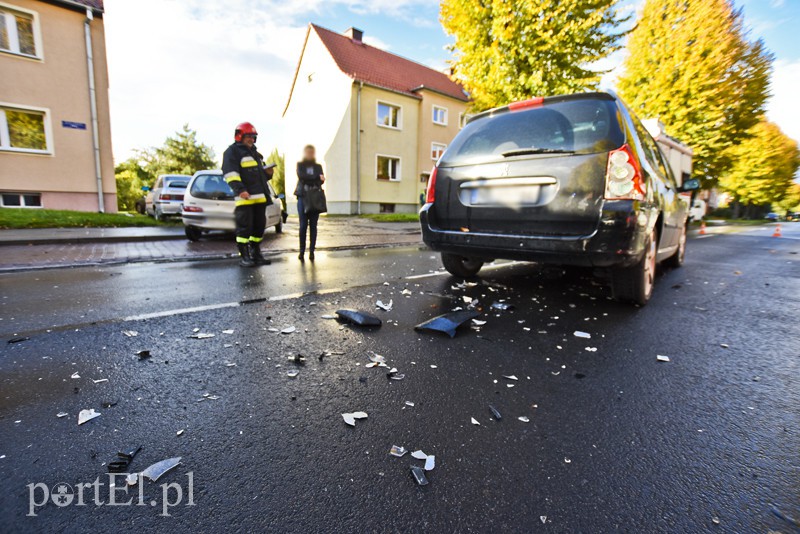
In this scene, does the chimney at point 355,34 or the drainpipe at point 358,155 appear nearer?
the drainpipe at point 358,155

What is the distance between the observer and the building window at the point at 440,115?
25730mm

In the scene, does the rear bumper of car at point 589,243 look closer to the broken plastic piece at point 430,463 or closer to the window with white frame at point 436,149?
the broken plastic piece at point 430,463

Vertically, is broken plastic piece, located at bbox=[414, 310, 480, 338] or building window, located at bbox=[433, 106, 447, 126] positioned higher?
building window, located at bbox=[433, 106, 447, 126]

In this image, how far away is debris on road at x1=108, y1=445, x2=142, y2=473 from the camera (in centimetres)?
138

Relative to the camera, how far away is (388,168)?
2409cm

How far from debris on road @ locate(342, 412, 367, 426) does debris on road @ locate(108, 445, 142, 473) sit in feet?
2.62

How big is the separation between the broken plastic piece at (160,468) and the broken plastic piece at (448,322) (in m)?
1.83

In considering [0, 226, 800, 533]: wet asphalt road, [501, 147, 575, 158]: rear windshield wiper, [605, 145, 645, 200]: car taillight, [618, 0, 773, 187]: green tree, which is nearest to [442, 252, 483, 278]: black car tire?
[0, 226, 800, 533]: wet asphalt road

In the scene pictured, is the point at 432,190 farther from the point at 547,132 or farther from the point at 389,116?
the point at 389,116

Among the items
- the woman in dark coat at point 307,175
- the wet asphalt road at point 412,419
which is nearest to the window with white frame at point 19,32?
the woman in dark coat at point 307,175

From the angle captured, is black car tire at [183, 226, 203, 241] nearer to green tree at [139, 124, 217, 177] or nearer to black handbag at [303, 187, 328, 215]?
black handbag at [303, 187, 328, 215]

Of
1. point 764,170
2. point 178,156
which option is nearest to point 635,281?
point 178,156

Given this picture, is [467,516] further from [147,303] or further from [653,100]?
[653,100]

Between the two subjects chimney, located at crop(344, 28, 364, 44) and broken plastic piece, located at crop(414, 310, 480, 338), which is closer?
broken plastic piece, located at crop(414, 310, 480, 338)
